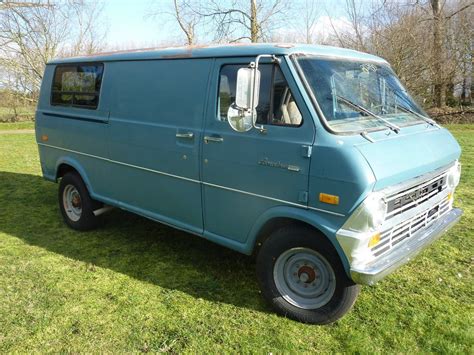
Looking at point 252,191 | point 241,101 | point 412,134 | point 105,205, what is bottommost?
point 105,205

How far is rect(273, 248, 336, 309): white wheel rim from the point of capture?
128 inches

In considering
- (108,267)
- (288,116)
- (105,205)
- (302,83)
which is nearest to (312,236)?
(288,116)

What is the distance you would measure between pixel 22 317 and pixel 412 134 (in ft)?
11.7

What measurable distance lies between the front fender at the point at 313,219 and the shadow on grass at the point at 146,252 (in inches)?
32.8

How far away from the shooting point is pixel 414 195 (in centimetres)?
326

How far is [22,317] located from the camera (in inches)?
135

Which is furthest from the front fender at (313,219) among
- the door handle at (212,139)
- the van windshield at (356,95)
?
the door handle at (212,139)

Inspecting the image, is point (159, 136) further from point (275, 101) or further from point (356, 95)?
point (356, 95)

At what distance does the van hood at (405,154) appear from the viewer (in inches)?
114

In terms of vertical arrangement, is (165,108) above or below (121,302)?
above

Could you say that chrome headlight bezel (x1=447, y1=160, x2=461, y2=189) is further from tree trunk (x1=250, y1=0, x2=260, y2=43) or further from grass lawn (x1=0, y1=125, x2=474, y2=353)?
tree trunk (x1=250, y1=0, x2=260, y2=43)

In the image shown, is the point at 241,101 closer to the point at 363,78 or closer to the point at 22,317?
the point at 363,78

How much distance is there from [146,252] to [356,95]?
9.44 ft

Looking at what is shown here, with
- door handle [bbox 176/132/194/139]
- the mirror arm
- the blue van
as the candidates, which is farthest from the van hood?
door handle [bbox 176/132/194/139]
